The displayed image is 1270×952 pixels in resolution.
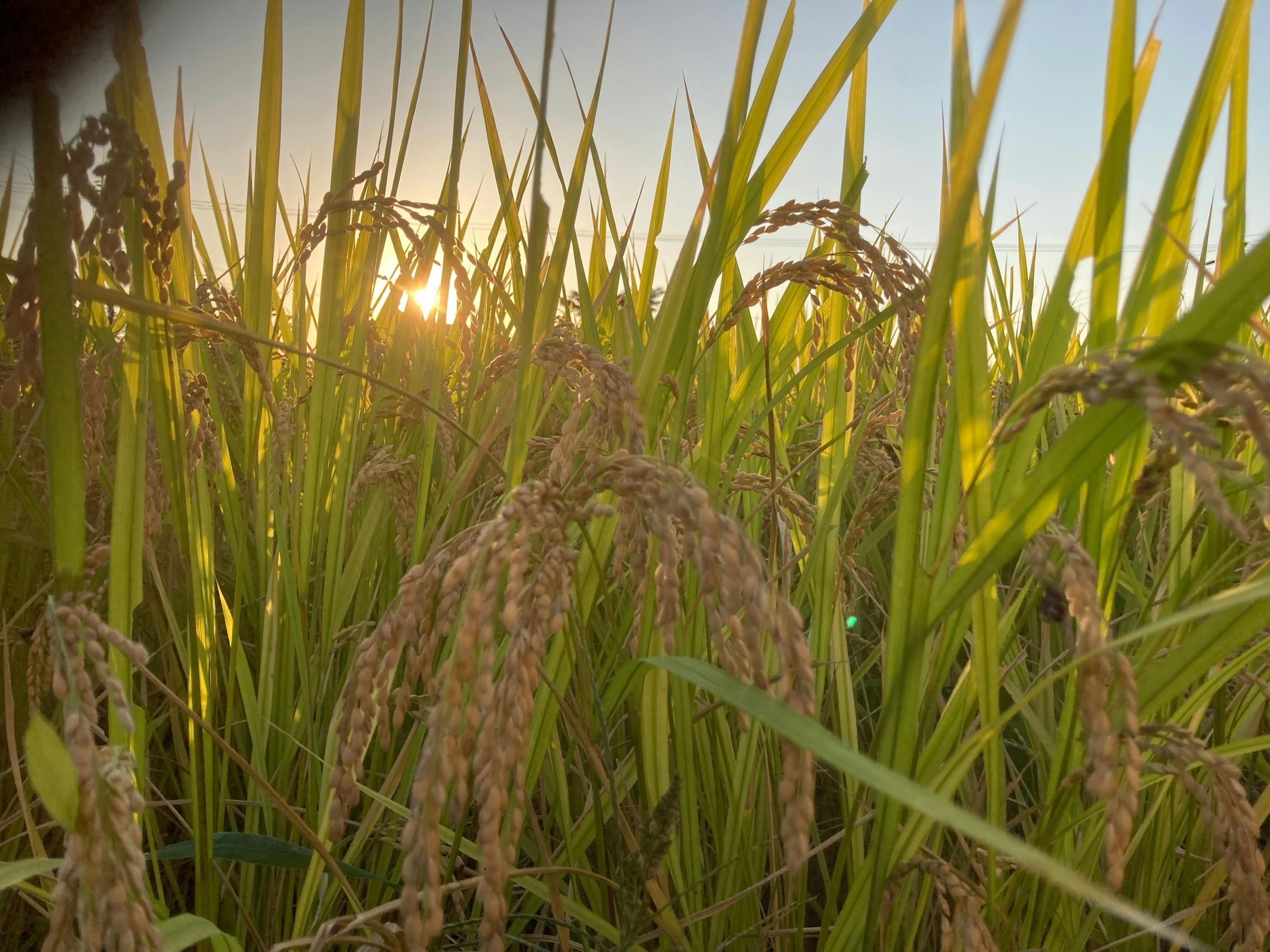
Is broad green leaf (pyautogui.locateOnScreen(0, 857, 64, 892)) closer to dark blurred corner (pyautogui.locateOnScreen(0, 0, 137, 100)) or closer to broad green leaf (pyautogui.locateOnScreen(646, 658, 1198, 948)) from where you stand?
broad green leaf (pyautogui.locateOnScreen(646, 658, 1198, 948))

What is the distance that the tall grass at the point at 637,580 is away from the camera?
22.1 inches

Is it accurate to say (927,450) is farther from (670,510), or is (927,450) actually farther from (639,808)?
(639,808)

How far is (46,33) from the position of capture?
2.65ft

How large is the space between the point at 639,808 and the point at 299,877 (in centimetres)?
57

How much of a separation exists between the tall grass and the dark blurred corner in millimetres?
66

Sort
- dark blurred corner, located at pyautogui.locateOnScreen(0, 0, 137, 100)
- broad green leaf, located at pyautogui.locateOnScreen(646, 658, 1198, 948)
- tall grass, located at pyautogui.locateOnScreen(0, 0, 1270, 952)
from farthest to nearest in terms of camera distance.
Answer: dark blurred corner, located at pyautogui.locateOnScreen(0, 0, 137, 100) → tall grass, located at pyautogui.locateOnScreen(0, 0, 1270, 952) → broad green leaf, located at pyautogui.locateOnScreen(646, 658, 1198, 948)

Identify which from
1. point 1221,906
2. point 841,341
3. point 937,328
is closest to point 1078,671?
point 937,328

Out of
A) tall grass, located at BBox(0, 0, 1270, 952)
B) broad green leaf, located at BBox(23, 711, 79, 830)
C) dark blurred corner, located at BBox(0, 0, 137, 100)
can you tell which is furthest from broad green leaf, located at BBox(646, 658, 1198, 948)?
dark blurred corner, located at BBox(0, 0, 137, 100)

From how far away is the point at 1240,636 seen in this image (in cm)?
77

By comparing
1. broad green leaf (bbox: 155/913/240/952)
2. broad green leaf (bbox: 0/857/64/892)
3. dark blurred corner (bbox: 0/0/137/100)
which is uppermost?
dark blurred corner (bbox: 0/0/137/100)

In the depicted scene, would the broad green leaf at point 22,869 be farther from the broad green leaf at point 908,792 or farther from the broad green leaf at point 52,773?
the broad green leaf at point 908,792

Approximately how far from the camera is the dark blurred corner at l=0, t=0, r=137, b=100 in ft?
2.45

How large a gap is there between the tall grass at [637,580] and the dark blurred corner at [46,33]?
0.22 ft

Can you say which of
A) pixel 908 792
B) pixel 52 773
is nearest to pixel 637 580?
pixel 908 792
